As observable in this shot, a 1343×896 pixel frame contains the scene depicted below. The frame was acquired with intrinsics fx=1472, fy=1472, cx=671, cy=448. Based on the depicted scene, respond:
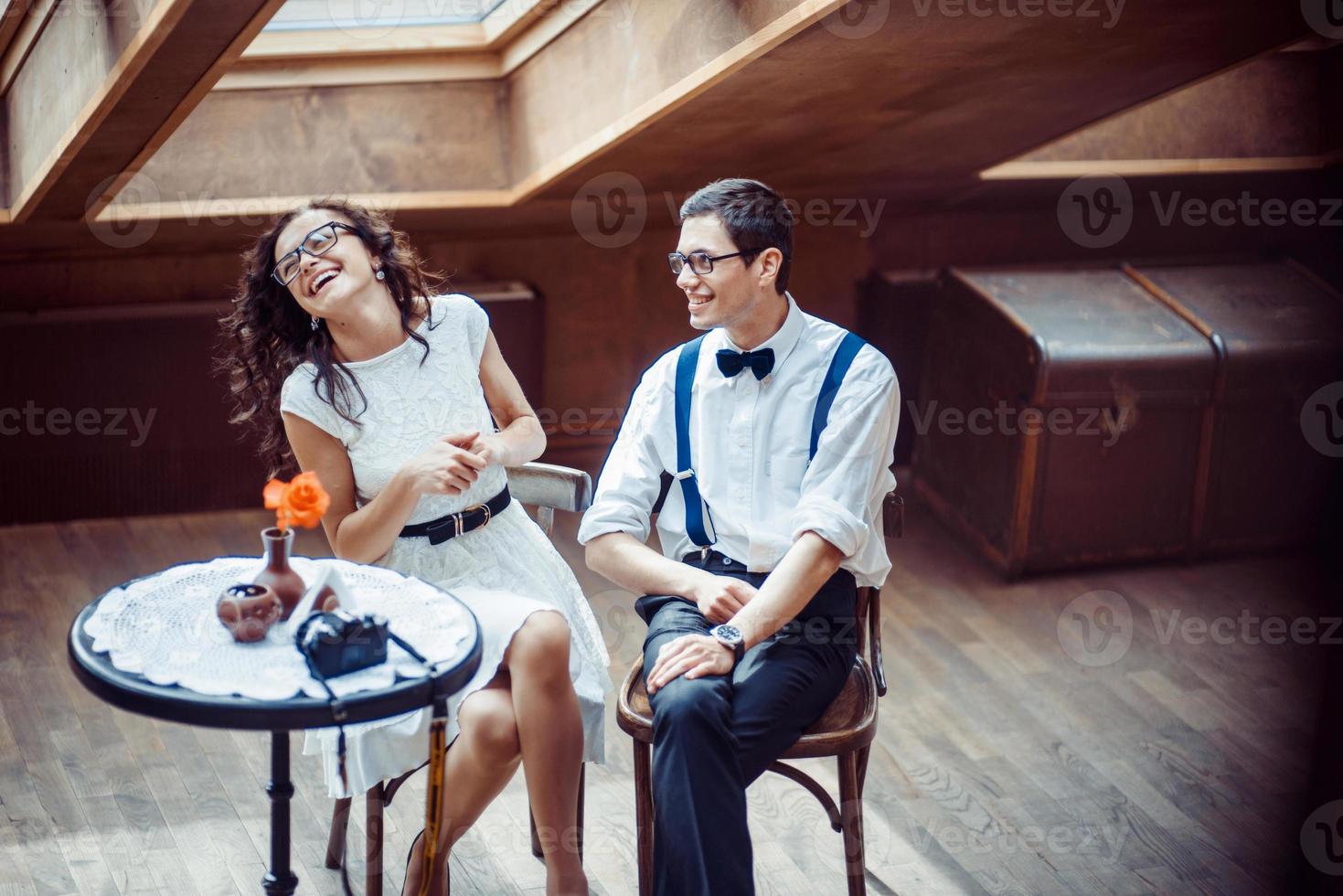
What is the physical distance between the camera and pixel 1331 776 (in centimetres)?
128

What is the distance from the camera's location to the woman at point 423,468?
2.37m

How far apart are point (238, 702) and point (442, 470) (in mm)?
660

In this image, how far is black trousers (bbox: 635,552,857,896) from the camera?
2.24m

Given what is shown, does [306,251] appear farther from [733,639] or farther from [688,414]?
[733,639]

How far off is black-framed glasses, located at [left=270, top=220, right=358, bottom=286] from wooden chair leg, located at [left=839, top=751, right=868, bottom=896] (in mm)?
1243

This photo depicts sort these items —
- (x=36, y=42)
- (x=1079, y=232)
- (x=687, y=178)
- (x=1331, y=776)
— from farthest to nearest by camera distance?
(x=1079, y=232) → (x=687, y=178) → (x=36, y=42) → (x=1331, y=776)

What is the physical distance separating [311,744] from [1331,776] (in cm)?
188

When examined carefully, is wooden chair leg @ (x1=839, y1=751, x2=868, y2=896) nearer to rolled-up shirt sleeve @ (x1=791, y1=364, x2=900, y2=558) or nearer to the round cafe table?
rolled-up shirt sleeve @ (x1=791, y1=364, x2=900, y2=558)

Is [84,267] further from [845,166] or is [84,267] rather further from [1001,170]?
[1001,170]

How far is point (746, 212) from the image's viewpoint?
256 cm

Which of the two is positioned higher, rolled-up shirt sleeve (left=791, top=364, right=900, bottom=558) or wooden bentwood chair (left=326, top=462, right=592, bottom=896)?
rolled-up shirt sleeve (left=791, top=364, right=900, bottom=558)

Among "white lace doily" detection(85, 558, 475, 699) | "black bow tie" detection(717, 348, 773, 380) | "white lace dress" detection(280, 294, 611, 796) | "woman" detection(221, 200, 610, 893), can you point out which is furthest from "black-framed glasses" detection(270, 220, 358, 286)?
"black bow tie" detection(717, 348, 773, 380)

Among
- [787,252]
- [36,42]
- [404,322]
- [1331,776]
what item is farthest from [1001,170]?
[1331,776]

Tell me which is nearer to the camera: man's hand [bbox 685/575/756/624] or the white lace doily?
the white lace doily
